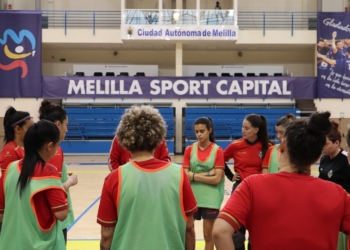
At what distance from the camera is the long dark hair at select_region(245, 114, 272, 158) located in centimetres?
462

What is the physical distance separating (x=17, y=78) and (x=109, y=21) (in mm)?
5699

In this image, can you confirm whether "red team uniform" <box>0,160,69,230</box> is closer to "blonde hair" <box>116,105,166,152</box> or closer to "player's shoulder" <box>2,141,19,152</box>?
"blonde hair" <box>116,105,166,152</box>

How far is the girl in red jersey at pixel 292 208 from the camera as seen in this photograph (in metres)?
1.88

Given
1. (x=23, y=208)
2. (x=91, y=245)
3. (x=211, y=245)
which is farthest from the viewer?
(x=91, y=245)

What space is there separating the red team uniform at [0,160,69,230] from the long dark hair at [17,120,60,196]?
1.6 inches

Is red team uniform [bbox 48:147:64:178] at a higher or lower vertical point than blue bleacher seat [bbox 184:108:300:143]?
lower

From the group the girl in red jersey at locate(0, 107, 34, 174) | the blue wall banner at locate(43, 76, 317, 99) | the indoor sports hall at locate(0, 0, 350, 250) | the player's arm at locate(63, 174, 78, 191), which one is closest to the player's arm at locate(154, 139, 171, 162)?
the player's arm at locate(63, 174, 78, 191)

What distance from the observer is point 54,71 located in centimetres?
2297

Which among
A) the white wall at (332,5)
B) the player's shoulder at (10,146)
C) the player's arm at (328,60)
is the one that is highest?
the white wall at (332,5)

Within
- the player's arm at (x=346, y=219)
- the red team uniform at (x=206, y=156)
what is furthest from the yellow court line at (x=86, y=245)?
the player's arm at (x=346, y=219)

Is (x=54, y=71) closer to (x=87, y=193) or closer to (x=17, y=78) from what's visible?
(x=17, y=78)

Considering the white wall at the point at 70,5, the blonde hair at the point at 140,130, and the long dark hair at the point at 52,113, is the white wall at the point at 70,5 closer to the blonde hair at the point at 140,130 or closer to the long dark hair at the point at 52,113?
the long dark hair at the point at 52,113

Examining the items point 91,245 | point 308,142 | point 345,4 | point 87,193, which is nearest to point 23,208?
point 308,142

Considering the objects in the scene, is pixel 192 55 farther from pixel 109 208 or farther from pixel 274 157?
pixel 109 208
